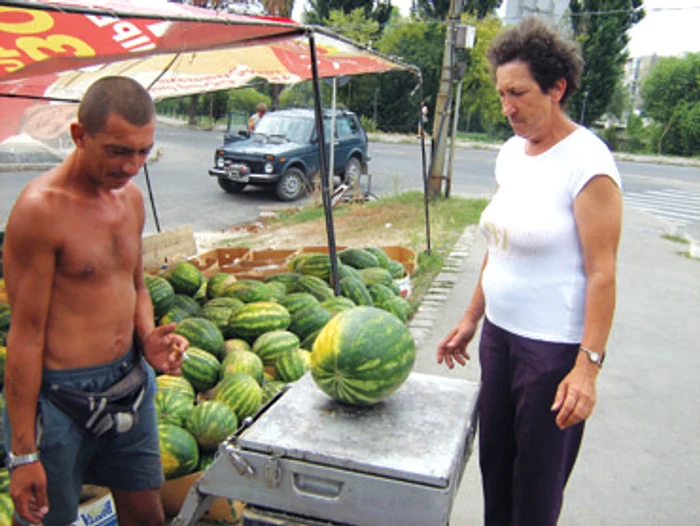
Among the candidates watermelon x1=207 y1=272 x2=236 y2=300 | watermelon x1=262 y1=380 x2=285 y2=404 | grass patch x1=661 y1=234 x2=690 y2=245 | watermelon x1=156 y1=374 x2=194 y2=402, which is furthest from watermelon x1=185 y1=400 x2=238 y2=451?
grass patch x1=661 y1=234 x2=690 y2=245

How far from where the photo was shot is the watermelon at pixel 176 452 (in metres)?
2.88

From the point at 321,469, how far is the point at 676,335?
17.1 ft

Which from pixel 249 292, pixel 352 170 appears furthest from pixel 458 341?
pixel 352 170

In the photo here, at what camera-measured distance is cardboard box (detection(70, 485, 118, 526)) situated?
8.35 ft

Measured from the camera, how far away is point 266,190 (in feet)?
48.6

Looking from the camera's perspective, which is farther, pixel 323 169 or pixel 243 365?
pixel 323 169

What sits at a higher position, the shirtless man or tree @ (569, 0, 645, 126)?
tree @ (569, 0, 645, 126)

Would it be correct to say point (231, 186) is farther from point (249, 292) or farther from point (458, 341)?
point (458, 341)

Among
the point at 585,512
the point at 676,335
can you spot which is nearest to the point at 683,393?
the point at 676,335

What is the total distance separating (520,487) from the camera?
2.26 metres

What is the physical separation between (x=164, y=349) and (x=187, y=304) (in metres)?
2.59

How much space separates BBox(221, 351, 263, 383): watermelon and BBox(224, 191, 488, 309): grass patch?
3.26m

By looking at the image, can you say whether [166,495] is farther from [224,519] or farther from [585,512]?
[585,512]

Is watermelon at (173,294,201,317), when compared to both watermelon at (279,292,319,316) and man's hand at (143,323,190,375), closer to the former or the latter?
watermelon at (279,292,319,316)
